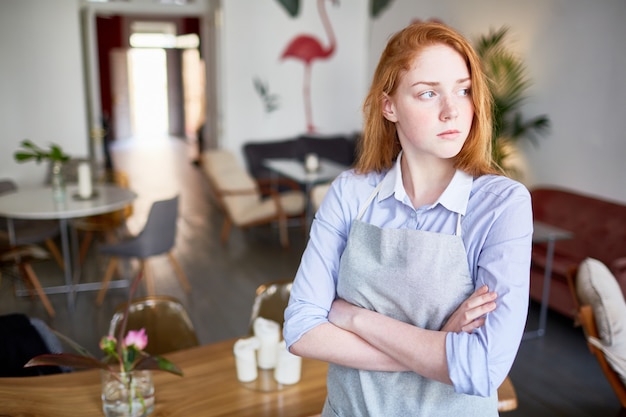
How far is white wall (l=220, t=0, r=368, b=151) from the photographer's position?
7828mm

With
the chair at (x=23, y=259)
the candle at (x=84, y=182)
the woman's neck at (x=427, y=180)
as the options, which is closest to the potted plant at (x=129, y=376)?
the woman's neck at (x=427, y=180)

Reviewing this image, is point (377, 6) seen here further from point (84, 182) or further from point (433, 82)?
point (433, 82)

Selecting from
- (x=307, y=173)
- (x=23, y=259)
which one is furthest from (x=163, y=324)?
(x=307, y=173)

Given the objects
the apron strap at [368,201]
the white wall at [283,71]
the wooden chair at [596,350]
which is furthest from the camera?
the white wall at [283,71]

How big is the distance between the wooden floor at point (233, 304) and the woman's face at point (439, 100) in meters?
2.52

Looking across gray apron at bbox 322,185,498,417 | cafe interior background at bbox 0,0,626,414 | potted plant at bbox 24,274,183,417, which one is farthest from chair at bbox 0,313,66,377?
cafe interior background at bbox 0,0,626,414

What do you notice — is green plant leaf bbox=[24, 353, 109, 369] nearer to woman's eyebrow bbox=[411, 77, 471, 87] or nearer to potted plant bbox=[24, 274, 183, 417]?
potted plant bbox=[24, 274, 183, 417]

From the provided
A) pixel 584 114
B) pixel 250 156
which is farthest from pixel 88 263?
pixel 584 114

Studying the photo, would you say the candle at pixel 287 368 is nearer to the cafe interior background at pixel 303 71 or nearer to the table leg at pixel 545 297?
the table leg at pixel 545 297

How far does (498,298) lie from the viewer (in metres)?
1.11

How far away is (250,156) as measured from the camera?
25.6 ft

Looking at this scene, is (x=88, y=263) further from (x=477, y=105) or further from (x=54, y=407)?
(x=477, y=105)

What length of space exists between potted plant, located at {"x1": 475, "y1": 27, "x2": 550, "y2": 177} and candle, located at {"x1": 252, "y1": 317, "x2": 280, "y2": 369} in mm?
3843

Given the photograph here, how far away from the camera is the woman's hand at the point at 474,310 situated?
3.62 ft
